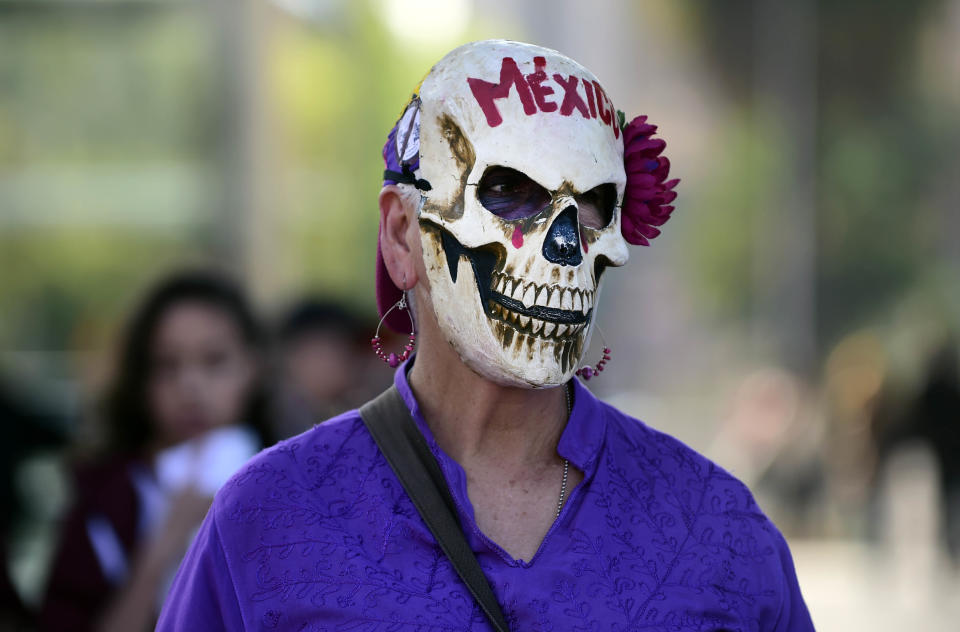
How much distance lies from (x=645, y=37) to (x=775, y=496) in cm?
875

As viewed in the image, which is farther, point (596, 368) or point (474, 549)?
point (596, 368)

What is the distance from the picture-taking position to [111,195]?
9914 mm

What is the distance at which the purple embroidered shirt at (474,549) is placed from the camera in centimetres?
228

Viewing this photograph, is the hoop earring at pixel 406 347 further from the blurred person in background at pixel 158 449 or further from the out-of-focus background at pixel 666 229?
the out-of-focus background at pixel 666 229

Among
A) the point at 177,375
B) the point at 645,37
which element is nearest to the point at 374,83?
the point at 645,37

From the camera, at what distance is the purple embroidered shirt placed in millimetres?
2277

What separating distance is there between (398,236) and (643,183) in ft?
1.63

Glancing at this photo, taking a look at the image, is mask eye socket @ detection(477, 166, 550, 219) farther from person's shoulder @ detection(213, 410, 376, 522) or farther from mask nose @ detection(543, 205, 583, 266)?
person's shoulder @ detection(213, 410, 376, 522)

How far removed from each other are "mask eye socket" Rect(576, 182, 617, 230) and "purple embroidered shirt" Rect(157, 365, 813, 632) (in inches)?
14.5

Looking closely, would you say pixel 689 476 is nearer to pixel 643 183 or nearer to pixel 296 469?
pixel 643 183

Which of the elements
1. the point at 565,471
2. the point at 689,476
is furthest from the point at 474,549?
the point at 689,476

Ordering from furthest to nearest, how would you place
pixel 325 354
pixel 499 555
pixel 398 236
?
1. pixel 325 354
2. pixel 398 236
3. pixel 499 555

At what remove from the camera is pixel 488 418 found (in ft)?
8.45

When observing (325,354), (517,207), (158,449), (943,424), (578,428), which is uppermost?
(517,207)
